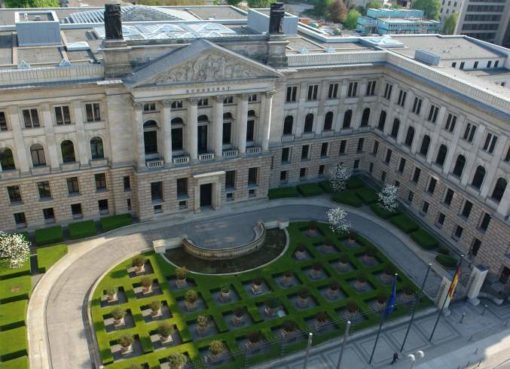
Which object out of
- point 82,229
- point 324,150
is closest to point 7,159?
point 82,229

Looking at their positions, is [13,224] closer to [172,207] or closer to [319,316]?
[172,207]

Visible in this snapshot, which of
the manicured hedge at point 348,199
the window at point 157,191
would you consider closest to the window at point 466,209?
the manicured hedge at point 348,199

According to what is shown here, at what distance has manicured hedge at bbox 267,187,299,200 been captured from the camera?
261 ft

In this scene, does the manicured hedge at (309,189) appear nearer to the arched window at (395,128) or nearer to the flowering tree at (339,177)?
the flowering tree at (339,177)

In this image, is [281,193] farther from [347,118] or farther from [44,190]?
[44,190]

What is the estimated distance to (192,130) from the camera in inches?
2660

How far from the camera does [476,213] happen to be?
66.5m

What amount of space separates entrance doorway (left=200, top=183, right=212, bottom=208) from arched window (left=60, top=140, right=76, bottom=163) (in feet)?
63.8

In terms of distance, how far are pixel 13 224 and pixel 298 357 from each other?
1702 inches

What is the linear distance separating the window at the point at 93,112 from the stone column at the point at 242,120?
784 inches

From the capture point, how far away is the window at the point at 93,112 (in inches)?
2493

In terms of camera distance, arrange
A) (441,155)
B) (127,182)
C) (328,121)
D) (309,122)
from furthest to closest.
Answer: (328,121), (309,122), (441,155), (127,182)

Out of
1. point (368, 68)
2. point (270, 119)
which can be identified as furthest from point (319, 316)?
point (368, 68)

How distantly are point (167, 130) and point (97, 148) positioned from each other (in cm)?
1048
